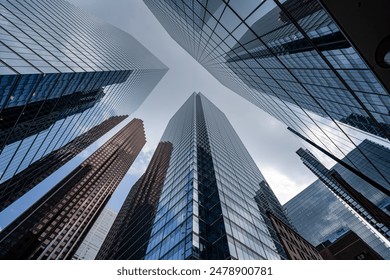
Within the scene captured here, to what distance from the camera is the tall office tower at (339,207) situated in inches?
3300

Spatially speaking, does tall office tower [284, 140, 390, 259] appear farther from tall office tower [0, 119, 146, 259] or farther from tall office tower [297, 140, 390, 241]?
tall office tower [0, 119, 146, 259]

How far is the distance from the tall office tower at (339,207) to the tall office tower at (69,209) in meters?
105

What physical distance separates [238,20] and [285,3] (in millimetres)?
2992

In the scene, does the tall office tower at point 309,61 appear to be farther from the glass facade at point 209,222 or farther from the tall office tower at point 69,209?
the tall office tower at point 69,209

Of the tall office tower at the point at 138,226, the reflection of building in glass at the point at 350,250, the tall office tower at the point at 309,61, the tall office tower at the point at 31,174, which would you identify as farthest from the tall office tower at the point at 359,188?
the tall office tower at the point at 31,174

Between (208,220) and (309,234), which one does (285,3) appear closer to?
(208,220)

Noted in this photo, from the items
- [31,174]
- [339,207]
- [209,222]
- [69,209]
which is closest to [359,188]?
[339,207]

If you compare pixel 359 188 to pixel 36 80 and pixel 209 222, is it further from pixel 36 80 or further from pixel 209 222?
pixel 36 80

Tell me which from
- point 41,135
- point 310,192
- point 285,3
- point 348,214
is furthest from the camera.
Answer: point 310,192

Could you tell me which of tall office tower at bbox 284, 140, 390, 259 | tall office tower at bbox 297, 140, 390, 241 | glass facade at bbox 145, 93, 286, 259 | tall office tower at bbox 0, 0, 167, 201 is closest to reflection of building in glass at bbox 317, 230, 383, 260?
tall office tower at bbox 297, 140, 390, 241

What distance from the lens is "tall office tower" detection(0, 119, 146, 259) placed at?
99312mm

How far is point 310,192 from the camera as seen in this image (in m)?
148
